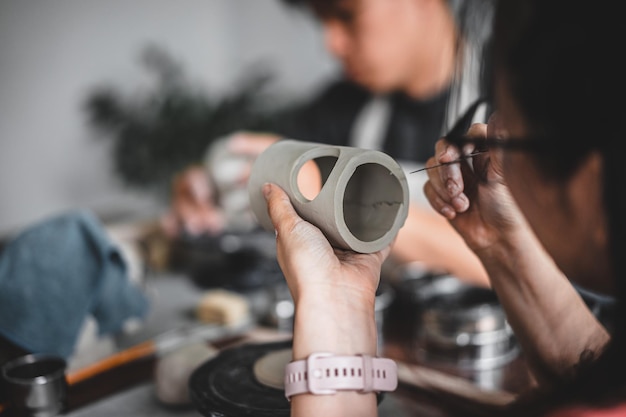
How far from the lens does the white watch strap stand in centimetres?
68

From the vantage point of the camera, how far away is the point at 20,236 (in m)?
1.11

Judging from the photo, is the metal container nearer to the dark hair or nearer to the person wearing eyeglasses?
the person wearing eyeglasses

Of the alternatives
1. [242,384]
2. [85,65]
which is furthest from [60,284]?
[85,65]

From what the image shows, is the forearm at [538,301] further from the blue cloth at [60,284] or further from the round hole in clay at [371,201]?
the blue cloth at [60,284]

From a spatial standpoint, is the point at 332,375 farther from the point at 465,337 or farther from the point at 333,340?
the point at 465,337

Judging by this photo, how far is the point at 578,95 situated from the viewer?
56 cm

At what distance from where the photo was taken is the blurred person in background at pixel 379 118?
1505mm

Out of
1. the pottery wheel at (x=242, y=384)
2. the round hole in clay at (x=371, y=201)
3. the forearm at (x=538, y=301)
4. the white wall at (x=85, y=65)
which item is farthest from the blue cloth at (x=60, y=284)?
the white wall at (x=85, y=65)

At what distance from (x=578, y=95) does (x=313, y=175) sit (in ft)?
1.17

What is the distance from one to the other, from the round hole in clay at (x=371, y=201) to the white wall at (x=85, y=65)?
1.89 m

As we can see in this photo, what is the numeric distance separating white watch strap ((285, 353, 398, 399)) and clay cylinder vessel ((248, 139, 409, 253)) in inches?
5.5

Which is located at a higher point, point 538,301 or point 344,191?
point 344,191

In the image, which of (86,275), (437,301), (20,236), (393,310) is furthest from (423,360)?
(20,236)

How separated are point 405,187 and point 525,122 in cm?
19
